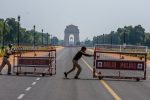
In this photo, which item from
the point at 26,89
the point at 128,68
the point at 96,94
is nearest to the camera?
the point at 96,94

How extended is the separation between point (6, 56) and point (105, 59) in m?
6.24

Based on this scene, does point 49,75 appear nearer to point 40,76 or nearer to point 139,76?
point 40,76

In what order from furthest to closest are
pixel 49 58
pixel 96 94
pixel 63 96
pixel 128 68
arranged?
pixel 49 58
pixel 128 68
pixel 96 94
pixel 63 96

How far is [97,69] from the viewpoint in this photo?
2798 cm

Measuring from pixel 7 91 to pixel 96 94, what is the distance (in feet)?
11.0

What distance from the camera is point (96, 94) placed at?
18.4 meters

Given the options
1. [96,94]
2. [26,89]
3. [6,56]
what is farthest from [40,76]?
[96,94]

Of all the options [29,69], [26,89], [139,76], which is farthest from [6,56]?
[26,89]

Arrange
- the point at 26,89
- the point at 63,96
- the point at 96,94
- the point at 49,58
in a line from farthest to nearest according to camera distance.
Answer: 1. the point at 49,58
2. the point at 26,89
3. the point at 96,94
4. the point at 63,96

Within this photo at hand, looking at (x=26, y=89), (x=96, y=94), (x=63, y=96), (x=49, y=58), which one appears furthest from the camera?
(x=49, y=58)

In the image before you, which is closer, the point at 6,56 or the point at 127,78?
the point at 127,78

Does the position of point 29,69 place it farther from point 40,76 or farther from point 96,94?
point 96,94

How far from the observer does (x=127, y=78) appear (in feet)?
90.7

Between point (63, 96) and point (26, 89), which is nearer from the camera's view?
point (63, 96)
